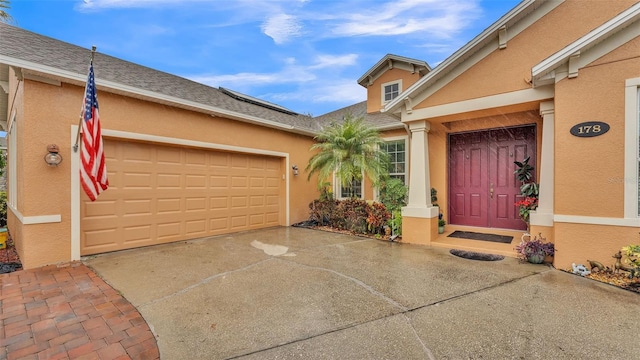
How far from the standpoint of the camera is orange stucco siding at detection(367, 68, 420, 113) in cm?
959

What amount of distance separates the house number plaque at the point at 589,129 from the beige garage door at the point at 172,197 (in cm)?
720

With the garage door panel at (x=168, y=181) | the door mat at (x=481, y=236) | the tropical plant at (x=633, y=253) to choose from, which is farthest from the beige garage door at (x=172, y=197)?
the tropical plant at (x=633, y=253)

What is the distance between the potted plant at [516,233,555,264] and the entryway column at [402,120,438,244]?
1740mm

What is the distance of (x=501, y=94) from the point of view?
5.28 m

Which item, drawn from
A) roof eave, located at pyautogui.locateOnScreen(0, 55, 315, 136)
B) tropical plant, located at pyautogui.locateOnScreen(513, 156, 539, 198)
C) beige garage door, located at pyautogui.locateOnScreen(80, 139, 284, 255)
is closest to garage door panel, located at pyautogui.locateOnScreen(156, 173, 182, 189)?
beige garage door, located at pyautogui.locateOnScreen(80, 139, 284, 255)

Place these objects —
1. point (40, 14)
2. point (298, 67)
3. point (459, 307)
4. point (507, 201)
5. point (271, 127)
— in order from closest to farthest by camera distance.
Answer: point (459, 307), point (40, 14), point (507, 201), point (271, 127), point (298, 67)

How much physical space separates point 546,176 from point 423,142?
2.37m

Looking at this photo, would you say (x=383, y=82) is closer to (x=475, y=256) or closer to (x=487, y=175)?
(x=487, y=175)

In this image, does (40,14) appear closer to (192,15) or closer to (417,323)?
(192,15)

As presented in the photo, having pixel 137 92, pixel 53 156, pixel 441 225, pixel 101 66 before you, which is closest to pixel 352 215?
pixel 441 225

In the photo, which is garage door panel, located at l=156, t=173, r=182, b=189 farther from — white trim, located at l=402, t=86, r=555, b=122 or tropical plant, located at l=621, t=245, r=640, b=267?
tropical plant, located at l=621, t=245, r=640, b=267

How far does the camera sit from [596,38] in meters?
4.03

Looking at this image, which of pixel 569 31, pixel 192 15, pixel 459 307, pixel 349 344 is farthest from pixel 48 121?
pixel 569 31

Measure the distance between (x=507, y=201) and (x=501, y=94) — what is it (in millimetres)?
2712
